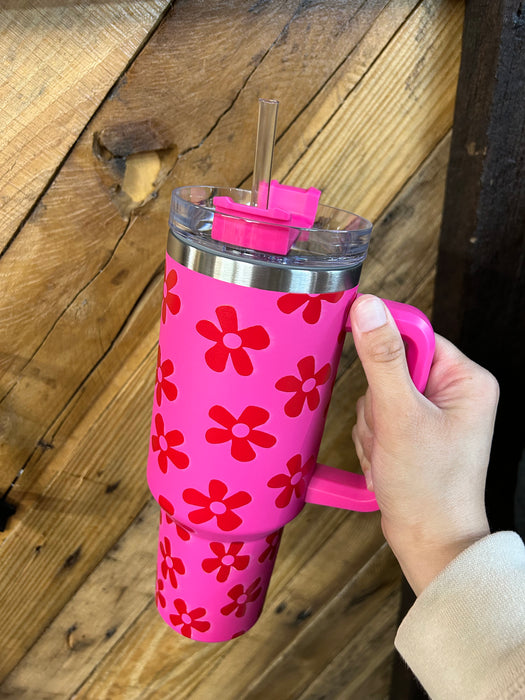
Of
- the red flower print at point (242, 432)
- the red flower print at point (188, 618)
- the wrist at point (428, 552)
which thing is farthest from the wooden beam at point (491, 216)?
the red flower print at point (188, 618)

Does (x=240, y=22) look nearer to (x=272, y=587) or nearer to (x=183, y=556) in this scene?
(x=183, y=556)

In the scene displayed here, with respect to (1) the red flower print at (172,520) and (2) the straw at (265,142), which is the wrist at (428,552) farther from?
(2) the straw at (265,142)

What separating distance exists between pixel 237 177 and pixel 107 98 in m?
0.18

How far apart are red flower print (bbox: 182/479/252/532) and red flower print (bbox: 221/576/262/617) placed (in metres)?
0.13

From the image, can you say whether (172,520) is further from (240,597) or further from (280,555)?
(280,555)

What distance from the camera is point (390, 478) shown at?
2.23ft

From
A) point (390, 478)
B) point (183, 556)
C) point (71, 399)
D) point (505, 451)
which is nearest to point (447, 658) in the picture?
point (390, 478)

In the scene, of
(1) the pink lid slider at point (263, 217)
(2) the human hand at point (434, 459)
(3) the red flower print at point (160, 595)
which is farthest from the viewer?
(3) the red flower print at point (160, 595)

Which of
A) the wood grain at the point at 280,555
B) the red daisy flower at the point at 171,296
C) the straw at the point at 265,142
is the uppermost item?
the straw at the point at 265,142

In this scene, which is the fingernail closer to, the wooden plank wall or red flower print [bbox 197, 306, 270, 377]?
red flower print [bbox 197, 306, 270, 377]

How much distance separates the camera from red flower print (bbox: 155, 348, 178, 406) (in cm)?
61

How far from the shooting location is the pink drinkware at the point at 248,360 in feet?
1.79

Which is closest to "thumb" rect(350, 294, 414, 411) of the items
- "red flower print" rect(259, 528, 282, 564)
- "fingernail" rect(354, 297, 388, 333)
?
"fingernail" rect(354, 297, 388, 333)

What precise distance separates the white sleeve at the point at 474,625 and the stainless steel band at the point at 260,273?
12.7 inches
